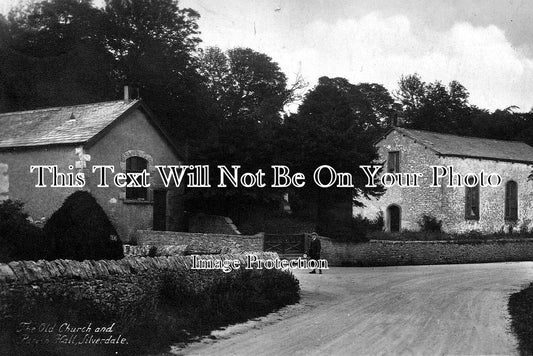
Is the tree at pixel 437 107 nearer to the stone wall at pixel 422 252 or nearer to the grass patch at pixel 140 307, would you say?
the stone wall at pixel 422 252

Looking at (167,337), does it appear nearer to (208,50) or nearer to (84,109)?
(84,109)

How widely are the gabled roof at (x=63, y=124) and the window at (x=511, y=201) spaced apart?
24993 millimetres

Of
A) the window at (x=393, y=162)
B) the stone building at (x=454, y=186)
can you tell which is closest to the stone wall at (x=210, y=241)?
the stone building at (x=454, y=186)

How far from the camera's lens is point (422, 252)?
3102 cm

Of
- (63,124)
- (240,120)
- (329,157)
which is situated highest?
(240,120)

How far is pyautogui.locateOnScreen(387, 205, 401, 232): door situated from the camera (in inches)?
1618

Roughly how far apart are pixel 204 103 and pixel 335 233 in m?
17.1

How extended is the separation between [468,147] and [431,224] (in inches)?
267

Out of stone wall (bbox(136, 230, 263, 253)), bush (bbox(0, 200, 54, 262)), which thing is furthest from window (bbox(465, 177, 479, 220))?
bush (bbox(0, 200, 54, 262))

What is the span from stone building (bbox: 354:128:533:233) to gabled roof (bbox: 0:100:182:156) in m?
17.9

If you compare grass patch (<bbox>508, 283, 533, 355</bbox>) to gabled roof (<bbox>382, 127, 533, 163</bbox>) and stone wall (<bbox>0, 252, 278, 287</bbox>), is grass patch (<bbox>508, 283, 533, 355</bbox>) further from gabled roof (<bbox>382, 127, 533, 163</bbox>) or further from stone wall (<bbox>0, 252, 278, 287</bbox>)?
gabled roof (<bbox>382, 127, 533, 163</bbox>)

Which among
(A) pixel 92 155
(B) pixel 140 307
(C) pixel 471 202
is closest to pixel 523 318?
(B) pixel 140 307

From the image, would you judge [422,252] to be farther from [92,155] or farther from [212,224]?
[92,155]

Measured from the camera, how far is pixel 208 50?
4256 centimetres
